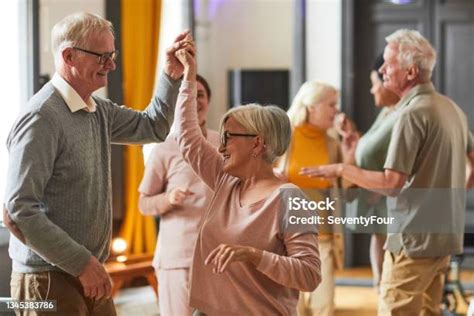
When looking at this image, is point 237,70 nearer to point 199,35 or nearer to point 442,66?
point 199,35

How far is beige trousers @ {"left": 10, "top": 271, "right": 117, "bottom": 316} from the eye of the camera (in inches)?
82.4

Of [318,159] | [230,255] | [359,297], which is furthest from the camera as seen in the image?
[318,159]

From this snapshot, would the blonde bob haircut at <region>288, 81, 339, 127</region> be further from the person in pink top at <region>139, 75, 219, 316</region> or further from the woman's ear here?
the woman's ear

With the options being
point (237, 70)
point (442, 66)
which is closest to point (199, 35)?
point (237, 70)

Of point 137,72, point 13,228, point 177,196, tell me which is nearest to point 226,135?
point 13,228

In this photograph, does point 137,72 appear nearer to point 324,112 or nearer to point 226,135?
point 324,112

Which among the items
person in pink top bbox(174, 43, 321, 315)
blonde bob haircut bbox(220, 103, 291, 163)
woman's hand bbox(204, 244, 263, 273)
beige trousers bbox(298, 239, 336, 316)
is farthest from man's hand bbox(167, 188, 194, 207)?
woman's hand bbox(204, 244, 263, 273)

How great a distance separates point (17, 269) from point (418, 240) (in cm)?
123

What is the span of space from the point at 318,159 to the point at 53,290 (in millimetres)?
1569

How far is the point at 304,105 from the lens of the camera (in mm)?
3611

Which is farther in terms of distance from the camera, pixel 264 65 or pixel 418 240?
pixel 264 65

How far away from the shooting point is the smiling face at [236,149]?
6.89 feet

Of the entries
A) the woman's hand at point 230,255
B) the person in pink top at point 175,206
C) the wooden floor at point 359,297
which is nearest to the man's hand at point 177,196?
the person in pink top at point 175,206

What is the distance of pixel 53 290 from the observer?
2.10 meters
